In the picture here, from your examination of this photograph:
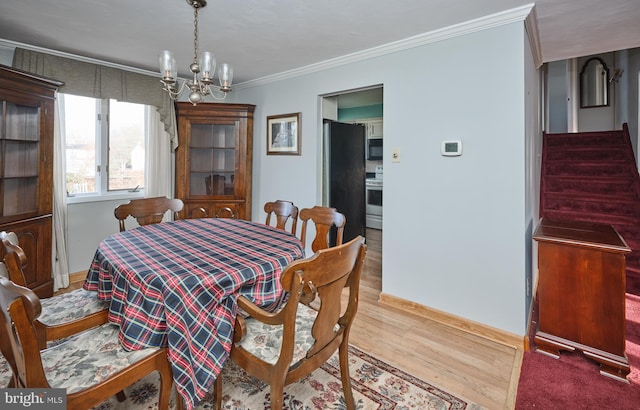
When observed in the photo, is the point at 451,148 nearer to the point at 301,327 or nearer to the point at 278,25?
the point at 278,25

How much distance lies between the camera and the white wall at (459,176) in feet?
7.44

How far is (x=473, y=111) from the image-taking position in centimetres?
241

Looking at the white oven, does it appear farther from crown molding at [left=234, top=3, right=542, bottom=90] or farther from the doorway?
crown molding at [left=234, top=3, right=542, bottom=90]

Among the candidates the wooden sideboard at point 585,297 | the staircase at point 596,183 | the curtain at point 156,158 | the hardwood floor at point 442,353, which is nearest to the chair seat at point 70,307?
the hardwood floor at point 442,353

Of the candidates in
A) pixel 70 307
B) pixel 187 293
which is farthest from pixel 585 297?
pixel 70 307

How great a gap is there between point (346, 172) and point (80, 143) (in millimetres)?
3150

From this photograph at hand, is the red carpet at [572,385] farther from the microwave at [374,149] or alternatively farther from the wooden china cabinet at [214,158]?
the microwave at [374,149]

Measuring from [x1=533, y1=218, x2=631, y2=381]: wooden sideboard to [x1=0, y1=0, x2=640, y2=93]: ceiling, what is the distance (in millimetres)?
1584

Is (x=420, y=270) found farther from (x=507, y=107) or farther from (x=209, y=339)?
(x=209, y=339)

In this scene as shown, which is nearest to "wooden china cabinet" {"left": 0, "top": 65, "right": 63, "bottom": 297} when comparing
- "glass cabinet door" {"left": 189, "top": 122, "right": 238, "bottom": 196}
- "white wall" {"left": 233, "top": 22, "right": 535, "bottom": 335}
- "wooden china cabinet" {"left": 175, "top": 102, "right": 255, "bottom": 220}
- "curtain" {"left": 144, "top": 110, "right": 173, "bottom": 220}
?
"curtain" {"left": 144, "top": 110, "right": 173, "bottom": 220}

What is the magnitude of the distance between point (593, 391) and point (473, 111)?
1.90m

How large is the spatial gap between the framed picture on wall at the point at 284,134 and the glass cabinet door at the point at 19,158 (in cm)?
219

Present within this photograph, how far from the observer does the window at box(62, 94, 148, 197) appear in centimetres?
332

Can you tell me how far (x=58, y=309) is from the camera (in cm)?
→ 162
